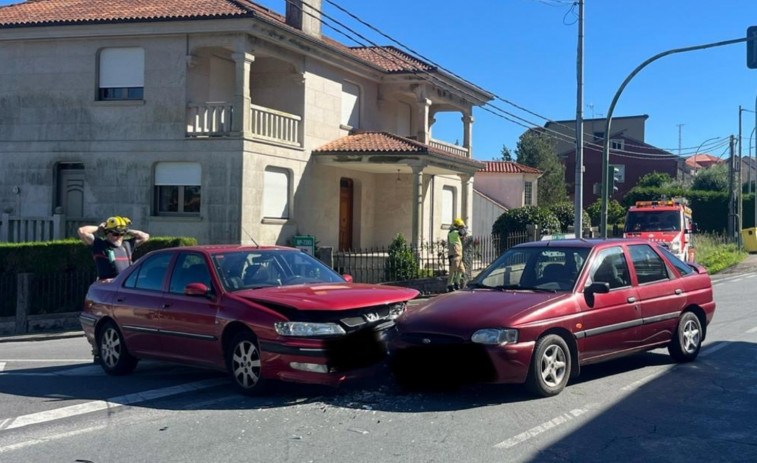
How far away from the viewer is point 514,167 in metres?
38.1

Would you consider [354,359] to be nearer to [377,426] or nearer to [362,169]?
[377,426]

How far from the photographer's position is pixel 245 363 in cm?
755

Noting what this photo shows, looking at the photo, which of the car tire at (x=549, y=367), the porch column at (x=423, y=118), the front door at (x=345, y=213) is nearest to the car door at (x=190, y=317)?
the car tire at (x=549, y=367)

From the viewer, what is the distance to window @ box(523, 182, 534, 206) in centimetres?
3841

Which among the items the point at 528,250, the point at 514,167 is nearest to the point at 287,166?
the point at 528,250

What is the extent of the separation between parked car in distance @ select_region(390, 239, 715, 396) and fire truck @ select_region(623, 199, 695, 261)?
16079 millimetres

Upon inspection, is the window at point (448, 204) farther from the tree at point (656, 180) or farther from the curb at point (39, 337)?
the tree at point (656, 180)

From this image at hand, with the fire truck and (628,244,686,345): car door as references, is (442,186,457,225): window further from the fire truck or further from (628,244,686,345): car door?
(628,244,686,345): car door

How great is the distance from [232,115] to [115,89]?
11.5 feet

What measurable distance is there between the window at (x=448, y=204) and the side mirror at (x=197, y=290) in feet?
70.3

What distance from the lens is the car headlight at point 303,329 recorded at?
7.20 m

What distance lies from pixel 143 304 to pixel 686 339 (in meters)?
6.28

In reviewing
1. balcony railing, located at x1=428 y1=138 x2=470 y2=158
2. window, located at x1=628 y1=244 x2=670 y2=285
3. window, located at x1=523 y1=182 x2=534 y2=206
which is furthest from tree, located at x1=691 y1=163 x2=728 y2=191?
window, located at x1=628 y1=244 x2=670 y2=285

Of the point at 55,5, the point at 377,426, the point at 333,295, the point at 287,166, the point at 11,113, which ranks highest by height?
the point at 55,5
